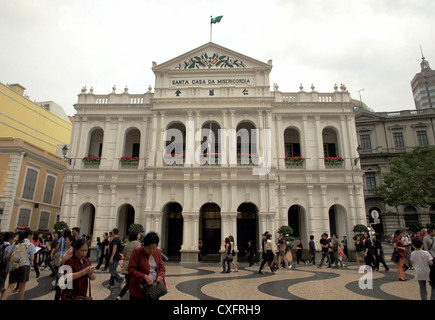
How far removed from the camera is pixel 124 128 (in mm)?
22359

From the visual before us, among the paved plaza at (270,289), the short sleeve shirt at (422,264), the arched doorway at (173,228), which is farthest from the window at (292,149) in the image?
the short sleeve shirt at (422,264)

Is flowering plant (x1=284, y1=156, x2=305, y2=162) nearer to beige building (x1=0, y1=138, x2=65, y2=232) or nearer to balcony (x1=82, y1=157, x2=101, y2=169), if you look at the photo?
balcony (x1=82, y1=157, x2=101, y2=169)

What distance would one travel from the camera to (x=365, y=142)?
36.8 meters

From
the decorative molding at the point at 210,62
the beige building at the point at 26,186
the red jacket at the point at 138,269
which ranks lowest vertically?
the red jacket at the point at 138,269

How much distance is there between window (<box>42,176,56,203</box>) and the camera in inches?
1051

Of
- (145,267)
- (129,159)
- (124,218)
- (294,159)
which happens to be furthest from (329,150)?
(145,267)

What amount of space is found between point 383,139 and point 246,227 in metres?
25.2

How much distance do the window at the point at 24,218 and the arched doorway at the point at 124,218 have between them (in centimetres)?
896

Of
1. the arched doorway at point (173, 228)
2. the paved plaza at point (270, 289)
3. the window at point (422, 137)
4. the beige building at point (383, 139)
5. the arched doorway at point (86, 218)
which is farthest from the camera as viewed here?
the window at point (422, 137)

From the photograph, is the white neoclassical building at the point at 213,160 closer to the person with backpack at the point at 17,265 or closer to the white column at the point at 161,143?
the white column at the point at 161,143

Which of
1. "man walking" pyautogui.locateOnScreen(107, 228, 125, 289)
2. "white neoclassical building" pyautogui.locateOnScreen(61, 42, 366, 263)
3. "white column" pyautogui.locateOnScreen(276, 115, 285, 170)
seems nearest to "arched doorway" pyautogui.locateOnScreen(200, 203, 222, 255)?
"white neoclassical building" pyautogui.locateOnScreen(61, 42, 366, 263)

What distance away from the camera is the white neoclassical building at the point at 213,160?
19703mm

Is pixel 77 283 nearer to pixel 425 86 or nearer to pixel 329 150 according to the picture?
pixel 329 150

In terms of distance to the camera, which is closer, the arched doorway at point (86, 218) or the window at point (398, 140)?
the arched doorway at point (86, 218)
